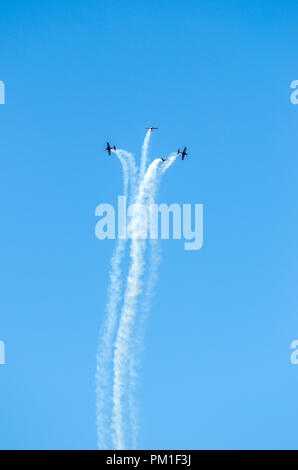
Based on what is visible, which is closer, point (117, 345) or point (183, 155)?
point (117, 345)
